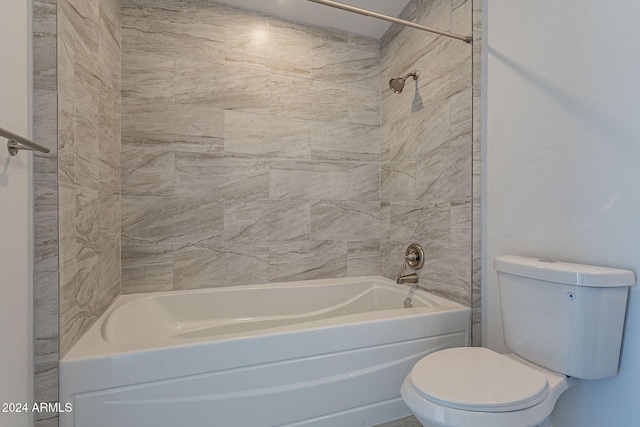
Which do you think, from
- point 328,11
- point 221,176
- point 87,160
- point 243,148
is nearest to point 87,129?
point 87,160

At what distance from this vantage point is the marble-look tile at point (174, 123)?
1.80 metres

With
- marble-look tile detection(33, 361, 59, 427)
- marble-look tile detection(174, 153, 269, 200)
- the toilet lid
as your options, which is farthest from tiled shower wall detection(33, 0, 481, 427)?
the toilet lid

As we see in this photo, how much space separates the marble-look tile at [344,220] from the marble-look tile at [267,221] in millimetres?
73

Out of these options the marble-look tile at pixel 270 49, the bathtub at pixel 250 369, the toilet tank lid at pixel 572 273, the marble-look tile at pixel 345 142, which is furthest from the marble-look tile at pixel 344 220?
the toilet tank lid at pixel 572 273

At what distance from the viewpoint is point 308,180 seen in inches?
86.2

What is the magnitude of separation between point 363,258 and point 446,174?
957mm

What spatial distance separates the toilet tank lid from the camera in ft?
3.16

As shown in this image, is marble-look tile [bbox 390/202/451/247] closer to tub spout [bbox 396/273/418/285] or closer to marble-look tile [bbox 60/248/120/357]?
tub spout [bbox 396/273/418/285]

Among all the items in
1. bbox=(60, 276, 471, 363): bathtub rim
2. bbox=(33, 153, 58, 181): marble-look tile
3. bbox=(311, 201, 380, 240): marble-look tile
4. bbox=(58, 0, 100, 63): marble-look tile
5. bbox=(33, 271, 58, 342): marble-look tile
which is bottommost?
bbox=(60, 276, 471, 363): bathtub rim

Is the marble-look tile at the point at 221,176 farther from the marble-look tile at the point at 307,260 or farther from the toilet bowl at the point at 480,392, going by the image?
the toilet bowl at the point at 480,392

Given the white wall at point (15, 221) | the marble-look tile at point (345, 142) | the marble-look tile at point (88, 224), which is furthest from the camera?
the marble-look tile at point (345, 142)

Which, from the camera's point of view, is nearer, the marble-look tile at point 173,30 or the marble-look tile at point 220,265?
the marble-look tile at point 173,30

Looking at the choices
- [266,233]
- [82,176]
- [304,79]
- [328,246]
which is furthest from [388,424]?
[304,79]

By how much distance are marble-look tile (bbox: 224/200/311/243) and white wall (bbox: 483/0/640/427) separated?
3.97 ft
